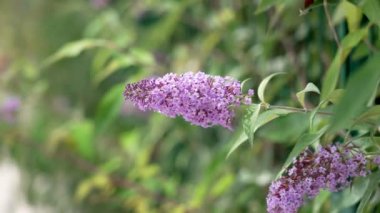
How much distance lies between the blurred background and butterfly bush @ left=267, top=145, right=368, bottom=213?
253 mm

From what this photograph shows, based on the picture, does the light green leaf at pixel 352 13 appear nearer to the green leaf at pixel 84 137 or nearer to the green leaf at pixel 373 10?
the green leaf at pixel 373 10

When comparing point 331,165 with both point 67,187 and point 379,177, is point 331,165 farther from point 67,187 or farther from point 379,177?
point 67,187

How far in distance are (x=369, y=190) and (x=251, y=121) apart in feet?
0.31

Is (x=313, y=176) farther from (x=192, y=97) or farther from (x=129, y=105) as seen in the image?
(x=129, y=105)

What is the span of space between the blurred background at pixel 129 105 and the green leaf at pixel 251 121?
24 cm

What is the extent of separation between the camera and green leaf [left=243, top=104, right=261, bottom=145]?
1.65ft

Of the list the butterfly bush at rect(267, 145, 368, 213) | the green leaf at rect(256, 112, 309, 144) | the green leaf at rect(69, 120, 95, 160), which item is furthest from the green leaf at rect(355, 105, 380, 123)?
the green leaf at rect(69, 120, 95, 160)

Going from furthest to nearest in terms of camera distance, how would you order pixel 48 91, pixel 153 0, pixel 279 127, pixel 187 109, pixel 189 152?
pixel 48 91
pixel 189 152
pixel 153 0
pixel 279 127
pixel 187 109

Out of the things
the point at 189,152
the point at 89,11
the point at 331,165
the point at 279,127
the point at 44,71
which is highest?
the point at 89,11

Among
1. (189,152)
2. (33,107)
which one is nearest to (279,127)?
(189,152)

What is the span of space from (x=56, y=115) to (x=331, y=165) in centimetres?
131

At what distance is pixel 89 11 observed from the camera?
5.71 ft

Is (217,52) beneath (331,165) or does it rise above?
above

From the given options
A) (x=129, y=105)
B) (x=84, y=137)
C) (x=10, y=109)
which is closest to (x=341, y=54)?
(x=84, y=137)
